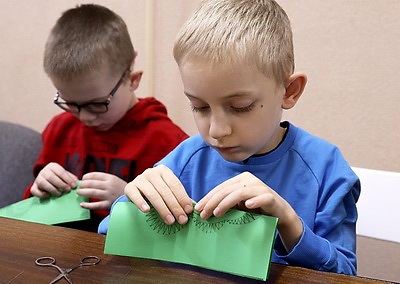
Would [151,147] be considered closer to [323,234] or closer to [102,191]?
[102,191]

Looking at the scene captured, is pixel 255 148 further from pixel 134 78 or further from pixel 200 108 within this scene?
pixel 134 78

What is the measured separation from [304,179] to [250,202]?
27cm

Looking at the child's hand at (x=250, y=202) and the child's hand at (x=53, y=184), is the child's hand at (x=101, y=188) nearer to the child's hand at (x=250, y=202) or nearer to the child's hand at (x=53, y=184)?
the child's hand at (x=53, y=184)

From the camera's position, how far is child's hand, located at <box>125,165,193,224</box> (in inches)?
30.0

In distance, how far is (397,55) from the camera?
5.39 ft

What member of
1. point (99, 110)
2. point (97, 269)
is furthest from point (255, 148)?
point (99, 110)

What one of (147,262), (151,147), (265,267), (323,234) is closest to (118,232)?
(147,262)

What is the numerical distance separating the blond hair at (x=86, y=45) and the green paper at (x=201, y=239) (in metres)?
0.63

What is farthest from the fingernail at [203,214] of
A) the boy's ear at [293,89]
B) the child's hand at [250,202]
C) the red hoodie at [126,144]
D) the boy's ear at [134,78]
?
the boy's ear at [134,78]

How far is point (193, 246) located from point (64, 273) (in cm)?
19

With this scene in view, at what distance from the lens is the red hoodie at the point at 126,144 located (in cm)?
142

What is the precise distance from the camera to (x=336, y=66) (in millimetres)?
1751

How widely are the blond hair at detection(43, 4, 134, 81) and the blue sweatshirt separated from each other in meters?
0.46

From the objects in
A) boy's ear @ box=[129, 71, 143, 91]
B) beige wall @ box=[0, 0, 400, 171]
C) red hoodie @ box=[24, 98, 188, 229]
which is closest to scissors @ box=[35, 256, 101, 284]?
red hoodie @ box=[24, 98, 188, 229]
